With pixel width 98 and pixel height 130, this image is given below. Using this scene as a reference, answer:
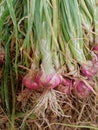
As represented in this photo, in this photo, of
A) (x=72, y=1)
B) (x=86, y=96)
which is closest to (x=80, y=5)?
(x=72, y=1)

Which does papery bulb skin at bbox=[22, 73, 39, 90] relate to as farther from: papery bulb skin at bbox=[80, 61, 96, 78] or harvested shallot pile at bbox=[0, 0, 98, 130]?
papery bulb skin at bbox=[80, 61, 96, 78]

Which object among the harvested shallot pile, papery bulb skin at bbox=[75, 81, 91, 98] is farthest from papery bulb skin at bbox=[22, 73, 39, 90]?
papery bulb skin at bbox=[75, 81, 91, 98]

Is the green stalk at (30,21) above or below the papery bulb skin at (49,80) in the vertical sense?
above

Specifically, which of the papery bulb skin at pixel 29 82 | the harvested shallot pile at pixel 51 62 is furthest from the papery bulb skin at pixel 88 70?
the papery bulb skin at pixel 29 82

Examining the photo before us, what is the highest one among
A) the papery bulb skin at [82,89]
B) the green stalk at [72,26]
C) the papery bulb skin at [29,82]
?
the green stalk at [72,26]

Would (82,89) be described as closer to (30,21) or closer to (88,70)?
(88,70)

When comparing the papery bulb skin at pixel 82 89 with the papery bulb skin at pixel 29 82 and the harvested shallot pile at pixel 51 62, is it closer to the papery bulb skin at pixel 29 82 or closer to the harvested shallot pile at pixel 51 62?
the harvested shallot pile at pixel 51 62
